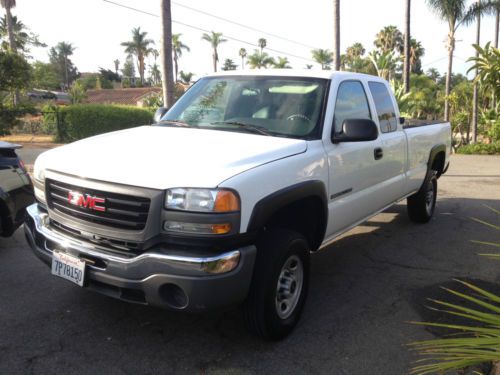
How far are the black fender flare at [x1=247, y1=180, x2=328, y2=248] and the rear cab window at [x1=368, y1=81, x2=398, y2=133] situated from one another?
1664 millimetres

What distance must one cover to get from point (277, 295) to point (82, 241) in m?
1.38

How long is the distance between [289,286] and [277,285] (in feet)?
0.89

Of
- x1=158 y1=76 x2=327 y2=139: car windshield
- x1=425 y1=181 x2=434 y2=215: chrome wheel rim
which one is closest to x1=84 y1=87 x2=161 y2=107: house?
x1=425 y1=181 x2=434 y2=215: chrome wheel rim

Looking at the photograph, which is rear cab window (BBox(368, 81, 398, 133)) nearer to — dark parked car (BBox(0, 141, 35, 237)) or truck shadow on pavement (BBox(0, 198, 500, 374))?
truck shadow on pavement (BBox(0, 198, 500, 374))

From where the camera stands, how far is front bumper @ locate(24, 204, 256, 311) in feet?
8.74

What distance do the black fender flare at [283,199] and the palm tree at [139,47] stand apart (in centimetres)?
7337

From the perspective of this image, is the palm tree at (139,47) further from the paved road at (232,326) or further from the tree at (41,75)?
the paved road at (232,326)

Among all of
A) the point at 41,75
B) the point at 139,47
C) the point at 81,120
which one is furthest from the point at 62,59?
the point at 81,120

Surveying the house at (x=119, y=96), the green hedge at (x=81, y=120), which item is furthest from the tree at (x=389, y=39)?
the green hedge at (x=81, y=120)

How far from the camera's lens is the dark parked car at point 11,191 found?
187 inches

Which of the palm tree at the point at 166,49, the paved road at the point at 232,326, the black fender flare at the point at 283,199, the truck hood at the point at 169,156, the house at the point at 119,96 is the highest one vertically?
the house at the point at 119,96

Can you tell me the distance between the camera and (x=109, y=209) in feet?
9.48

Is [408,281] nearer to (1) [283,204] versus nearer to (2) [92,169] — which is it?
(1) [283,204]

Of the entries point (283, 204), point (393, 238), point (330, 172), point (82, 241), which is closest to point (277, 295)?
point (283, 204)
